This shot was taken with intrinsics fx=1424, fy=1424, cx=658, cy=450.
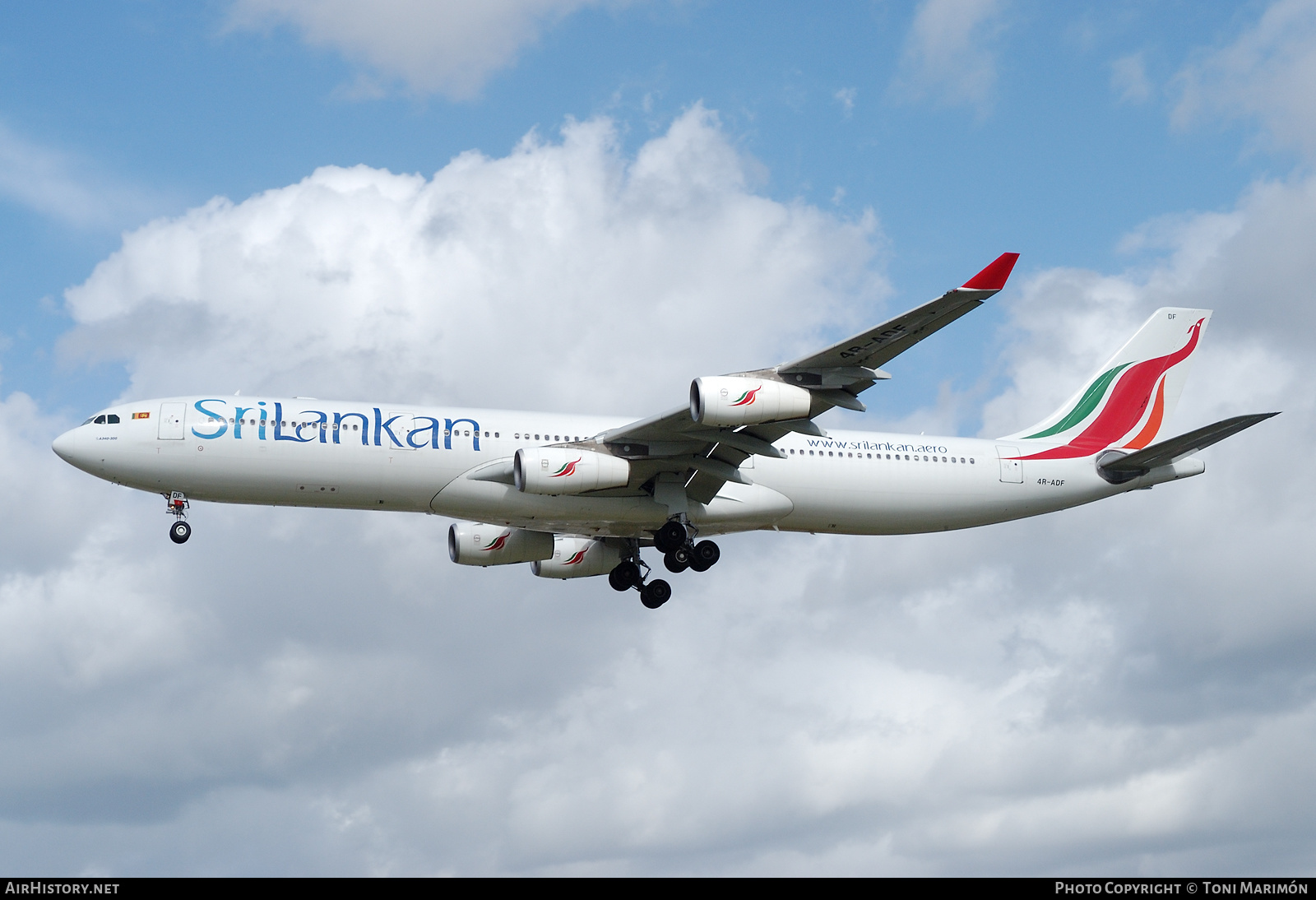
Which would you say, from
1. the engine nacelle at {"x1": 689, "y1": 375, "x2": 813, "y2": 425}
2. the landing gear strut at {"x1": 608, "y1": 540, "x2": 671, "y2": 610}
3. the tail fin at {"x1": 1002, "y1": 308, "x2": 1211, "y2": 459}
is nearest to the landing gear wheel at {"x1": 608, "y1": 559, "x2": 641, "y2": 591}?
the landing gear strut at {"x1": 608, "y1": 540, "x2": 671, "y2": 610}

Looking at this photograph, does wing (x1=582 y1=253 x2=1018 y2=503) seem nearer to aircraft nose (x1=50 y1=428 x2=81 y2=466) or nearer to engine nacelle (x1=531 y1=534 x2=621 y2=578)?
engine nacelle (x1=531 y1=534 x2=621 y2=578)

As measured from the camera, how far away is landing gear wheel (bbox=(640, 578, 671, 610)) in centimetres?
4684

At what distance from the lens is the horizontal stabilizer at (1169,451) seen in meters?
40.5

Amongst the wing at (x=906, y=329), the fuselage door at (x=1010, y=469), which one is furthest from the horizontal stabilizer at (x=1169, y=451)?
the wing at (x=906, y=329)

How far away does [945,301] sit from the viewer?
3238 centimetres

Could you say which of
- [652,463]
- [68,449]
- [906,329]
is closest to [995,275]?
[906,329]

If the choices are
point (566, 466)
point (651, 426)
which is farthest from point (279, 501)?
point (651, 426)

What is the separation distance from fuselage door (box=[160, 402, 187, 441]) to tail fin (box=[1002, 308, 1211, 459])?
26171mm

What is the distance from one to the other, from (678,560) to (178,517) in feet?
46.9

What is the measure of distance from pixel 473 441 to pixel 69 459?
11006mm

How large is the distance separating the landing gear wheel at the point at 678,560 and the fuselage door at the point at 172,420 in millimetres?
14301
